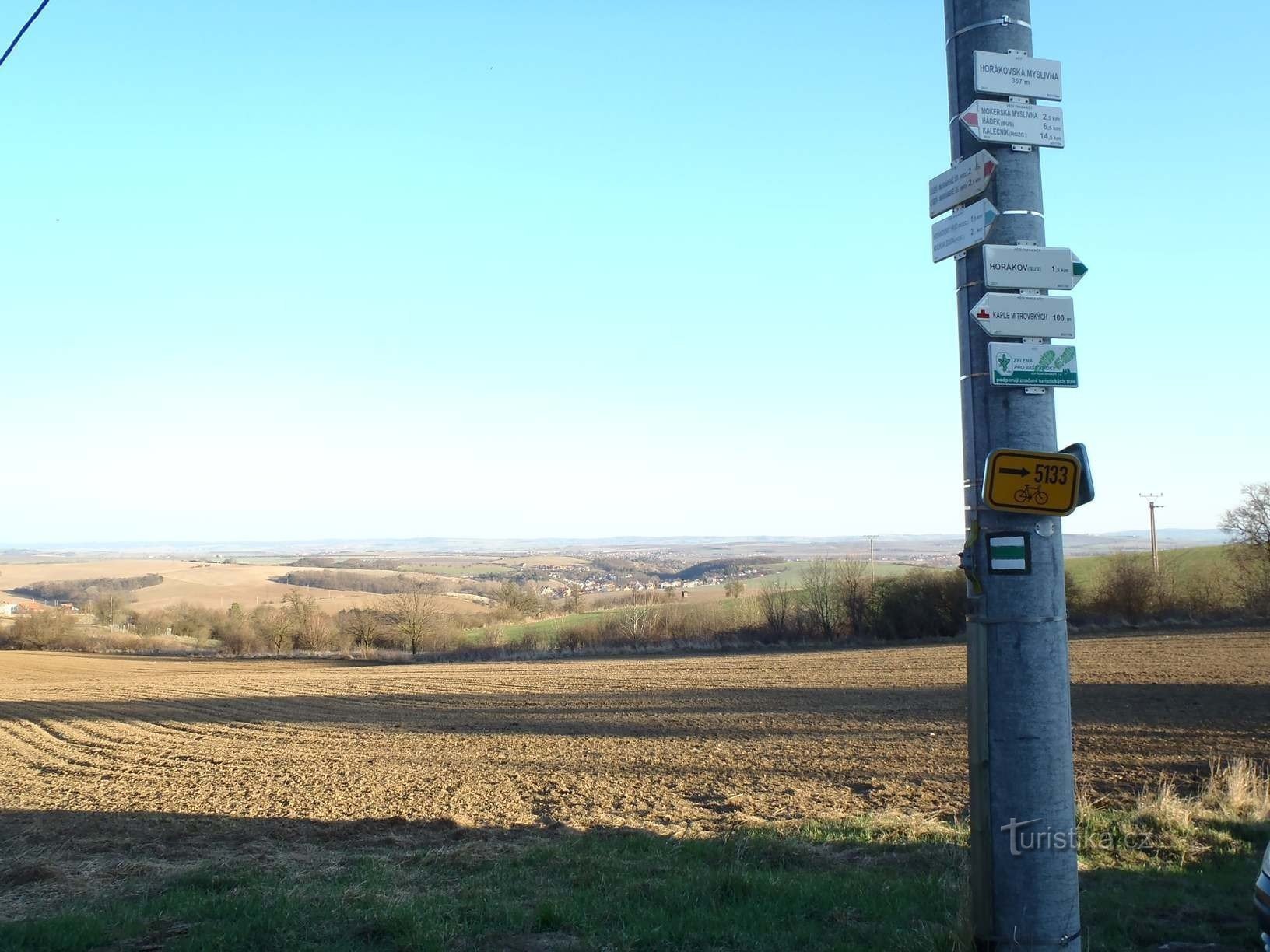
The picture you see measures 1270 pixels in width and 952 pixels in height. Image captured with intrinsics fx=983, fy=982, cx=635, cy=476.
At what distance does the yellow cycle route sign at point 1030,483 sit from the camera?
3.78 meters

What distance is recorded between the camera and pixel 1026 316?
3994mm

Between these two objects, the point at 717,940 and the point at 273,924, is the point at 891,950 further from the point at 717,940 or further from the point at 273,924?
the point at 273,924

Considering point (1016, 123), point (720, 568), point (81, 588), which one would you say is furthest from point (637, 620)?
point (81, 588)

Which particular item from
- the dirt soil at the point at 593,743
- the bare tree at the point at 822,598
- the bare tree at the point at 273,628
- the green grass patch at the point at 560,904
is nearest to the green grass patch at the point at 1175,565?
the bare tree at the point at 822,598

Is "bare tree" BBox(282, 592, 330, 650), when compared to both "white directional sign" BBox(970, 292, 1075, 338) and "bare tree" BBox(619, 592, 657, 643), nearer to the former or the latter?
"bare tree" BBox(619, 592, 657, 643)

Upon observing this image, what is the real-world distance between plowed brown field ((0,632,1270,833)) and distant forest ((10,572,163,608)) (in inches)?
2529

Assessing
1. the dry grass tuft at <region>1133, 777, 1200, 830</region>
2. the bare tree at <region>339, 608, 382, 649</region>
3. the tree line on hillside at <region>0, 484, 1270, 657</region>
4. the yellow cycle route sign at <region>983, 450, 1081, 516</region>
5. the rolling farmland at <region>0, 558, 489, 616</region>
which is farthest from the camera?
the rolling farmland at <region>0, 558, 489, 616</region>

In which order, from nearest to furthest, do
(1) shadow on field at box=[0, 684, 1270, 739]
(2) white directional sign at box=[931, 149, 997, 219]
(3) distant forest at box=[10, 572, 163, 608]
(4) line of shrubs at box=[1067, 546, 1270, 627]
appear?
(2) white directional sign at box=[931, 149, 997, 219]
(1) shadow on field at box=[0, 684, 1270, 739]
(4) line of shrubs at box=[1067, 546, 1270, 627]
(3) distant forest at box=[10, 572, 163, 608]

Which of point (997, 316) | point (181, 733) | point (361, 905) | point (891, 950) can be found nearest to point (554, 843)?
point (361, 905)

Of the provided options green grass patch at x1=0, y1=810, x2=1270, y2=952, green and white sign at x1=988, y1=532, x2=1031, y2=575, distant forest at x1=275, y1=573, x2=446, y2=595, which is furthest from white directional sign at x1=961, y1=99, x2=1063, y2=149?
distant forest at x1=275, y1=573, x2=446, y2=595

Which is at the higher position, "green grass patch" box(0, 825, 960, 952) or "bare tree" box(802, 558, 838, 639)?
"green grass patch" box(0, 825, 960, 952)

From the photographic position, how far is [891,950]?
4.39 metres

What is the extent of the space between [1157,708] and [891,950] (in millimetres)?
16251

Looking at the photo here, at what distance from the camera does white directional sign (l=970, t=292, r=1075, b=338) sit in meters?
3.97
